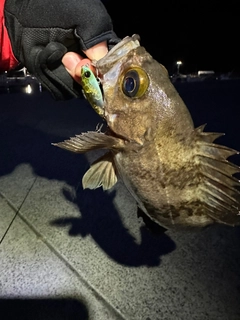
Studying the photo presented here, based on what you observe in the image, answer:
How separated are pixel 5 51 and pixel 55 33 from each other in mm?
466

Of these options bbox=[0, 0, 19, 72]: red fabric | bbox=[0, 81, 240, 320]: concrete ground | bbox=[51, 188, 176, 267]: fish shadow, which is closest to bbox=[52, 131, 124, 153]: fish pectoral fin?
bbox=[0, 81, 240, 320]: concrete ground

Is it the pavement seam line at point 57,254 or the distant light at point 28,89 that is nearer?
the pavement seam line at point 57,254

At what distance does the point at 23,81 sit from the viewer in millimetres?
7250

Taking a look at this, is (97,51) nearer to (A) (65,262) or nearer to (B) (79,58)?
(B) (79,58)

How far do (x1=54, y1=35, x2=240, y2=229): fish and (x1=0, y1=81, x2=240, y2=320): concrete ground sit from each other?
314mm

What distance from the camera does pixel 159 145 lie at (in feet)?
4.90

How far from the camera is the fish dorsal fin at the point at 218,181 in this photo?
1471 millimetres

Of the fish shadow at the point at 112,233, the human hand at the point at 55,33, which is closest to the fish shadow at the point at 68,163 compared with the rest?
the fish shadow at the point at 112,233

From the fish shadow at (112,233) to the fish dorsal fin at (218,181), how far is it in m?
1.08

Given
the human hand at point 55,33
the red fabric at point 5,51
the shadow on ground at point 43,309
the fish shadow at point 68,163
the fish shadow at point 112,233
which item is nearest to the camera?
the human hand at point 55,33

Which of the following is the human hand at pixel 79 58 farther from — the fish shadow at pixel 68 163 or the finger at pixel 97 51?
the fish shadow at pixel 68 163

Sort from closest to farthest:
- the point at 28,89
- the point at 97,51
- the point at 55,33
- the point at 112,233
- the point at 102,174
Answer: the point at 102,174 < the point at 97,51 < the point at 55,33 < the point at 112,233 < the point at 28,89

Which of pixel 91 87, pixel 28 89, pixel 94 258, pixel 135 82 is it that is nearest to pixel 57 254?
pixel 94 258

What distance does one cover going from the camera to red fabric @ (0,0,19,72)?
2070 mm
